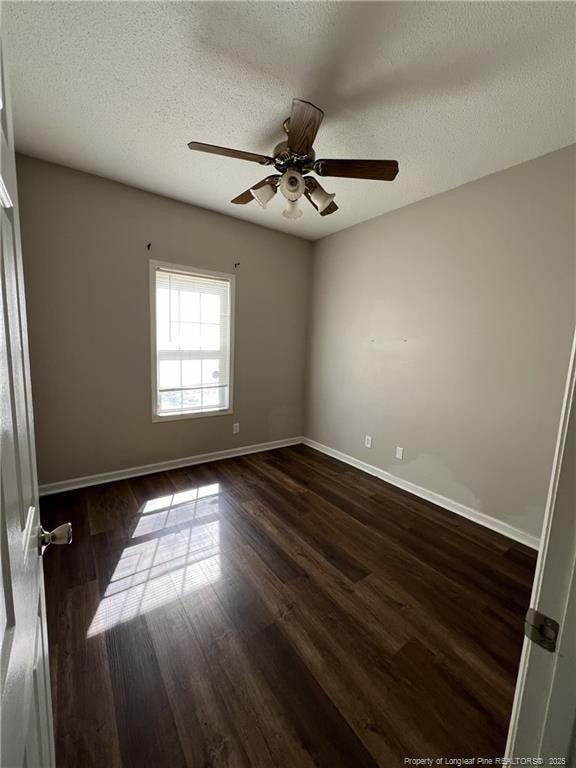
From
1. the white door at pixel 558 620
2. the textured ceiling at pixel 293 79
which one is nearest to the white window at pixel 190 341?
the textured ceiling at pixel 293 79

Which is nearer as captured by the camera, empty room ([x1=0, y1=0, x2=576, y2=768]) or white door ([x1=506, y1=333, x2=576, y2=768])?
white door ([x1=506, y1=333, x2=576, y2=768])

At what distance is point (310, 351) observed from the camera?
4039mm

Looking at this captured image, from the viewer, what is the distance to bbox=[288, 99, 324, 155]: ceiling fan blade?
141 centimetres

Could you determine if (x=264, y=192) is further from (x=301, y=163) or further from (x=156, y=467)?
(x=156, y=467)

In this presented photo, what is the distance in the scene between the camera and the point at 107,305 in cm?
268

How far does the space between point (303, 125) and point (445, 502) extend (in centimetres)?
293

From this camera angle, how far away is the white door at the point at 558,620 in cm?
53

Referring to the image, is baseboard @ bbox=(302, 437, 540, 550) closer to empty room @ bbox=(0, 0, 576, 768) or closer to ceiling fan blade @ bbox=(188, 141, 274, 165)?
empty room @ bbox=(0, 0, 576, 768)

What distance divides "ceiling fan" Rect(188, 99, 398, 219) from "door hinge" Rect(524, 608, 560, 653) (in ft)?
6.16

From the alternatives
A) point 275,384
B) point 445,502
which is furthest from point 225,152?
point 445,502

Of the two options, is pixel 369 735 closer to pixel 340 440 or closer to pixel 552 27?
pixel 340 440

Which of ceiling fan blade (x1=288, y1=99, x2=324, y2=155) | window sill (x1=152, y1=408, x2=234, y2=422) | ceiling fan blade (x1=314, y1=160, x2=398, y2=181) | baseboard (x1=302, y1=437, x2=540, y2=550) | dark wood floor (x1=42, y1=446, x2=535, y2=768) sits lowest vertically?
dark wood floor (x1=42, y1=446, x2=535, y2=768)

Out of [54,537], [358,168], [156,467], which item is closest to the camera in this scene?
[54,537]

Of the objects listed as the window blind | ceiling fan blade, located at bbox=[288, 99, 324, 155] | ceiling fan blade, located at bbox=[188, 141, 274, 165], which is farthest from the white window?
ceiling fan blade, located at bbox=[288, 99, 324, 155]
